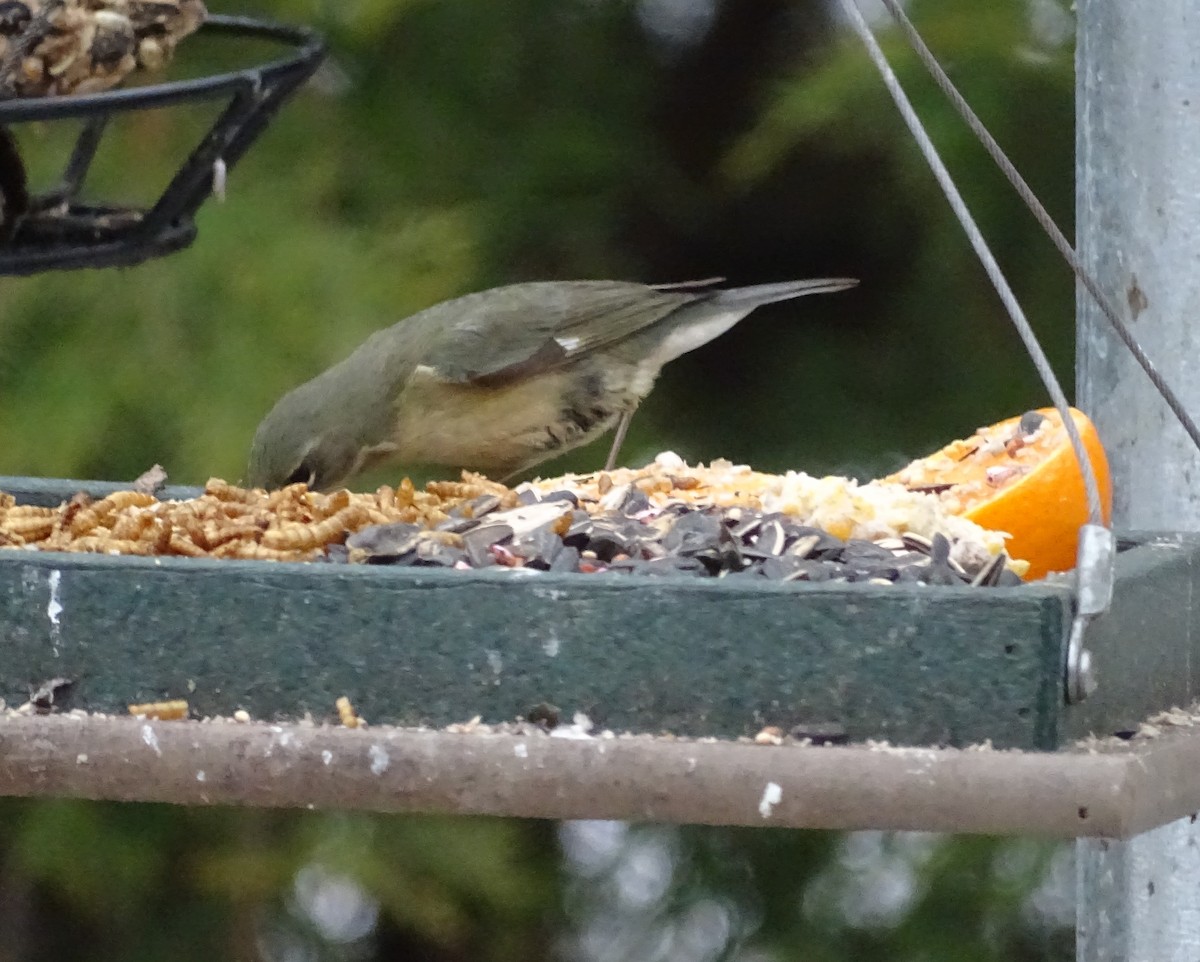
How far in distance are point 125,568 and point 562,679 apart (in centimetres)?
39

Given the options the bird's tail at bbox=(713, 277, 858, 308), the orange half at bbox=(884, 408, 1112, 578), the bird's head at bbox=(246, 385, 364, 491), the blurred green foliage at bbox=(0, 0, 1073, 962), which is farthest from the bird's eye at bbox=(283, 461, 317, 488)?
the orange half at bbox=(884, 408, 1112, 578)

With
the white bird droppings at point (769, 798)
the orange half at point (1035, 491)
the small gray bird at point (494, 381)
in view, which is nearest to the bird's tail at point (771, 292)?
the small gray bird at point (494, 381)

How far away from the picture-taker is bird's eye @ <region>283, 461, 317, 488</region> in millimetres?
2541

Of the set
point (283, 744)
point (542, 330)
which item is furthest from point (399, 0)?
point (283, 744)

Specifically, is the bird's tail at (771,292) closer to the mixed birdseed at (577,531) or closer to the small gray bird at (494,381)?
the small gray bird at (494,381)

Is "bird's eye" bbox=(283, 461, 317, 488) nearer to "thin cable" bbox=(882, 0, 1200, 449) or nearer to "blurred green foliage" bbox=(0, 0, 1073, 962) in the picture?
"blurred green foliage" bbox=(0, 0, 1073, 962)

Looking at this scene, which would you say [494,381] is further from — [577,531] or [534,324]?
[577,531]

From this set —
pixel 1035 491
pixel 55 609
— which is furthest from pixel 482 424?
pixel 55 609

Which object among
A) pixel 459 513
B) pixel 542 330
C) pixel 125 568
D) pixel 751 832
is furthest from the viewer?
pixel 751 832

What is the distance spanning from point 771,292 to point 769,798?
1.77 m

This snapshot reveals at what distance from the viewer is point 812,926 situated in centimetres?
343

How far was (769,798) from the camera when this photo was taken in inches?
48.1

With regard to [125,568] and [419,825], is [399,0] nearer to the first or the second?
[419,825]

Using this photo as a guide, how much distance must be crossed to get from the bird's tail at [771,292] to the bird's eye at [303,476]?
2.65 feet
